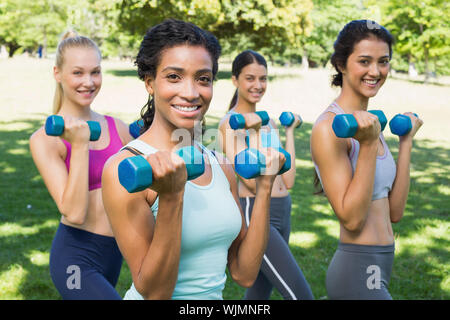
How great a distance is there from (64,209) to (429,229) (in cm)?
542

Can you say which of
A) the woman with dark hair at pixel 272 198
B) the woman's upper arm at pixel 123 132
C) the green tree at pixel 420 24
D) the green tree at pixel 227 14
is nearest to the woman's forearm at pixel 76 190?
the woman's upper arm at pixel 123 132

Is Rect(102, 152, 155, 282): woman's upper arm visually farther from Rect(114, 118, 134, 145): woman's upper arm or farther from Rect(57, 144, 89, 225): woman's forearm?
Rect(114, 118, 134, 145): woman's upper arm

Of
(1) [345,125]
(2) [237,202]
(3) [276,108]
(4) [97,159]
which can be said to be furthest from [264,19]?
(2) [237,202]

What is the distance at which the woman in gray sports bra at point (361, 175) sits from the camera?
244 centimetres

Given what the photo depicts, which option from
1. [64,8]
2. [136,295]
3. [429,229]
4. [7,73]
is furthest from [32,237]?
[64,8]

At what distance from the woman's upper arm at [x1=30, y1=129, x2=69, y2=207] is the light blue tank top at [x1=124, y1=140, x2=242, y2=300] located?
986mm

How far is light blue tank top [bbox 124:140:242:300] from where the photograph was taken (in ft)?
6.19

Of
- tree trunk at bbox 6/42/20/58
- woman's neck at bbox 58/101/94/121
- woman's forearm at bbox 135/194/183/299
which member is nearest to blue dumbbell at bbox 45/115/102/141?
woman's neck at bbox 58/101/94/121

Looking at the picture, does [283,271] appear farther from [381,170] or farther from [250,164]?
[250,164]

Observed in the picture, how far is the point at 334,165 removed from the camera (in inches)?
100

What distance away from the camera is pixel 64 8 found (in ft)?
152

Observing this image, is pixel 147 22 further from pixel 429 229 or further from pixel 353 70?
pixel 353 70

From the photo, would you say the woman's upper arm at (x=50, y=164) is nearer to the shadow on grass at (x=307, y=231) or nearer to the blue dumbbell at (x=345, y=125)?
the blue dumbbell at (x=345, y=125)

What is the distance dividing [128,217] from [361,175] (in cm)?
126
